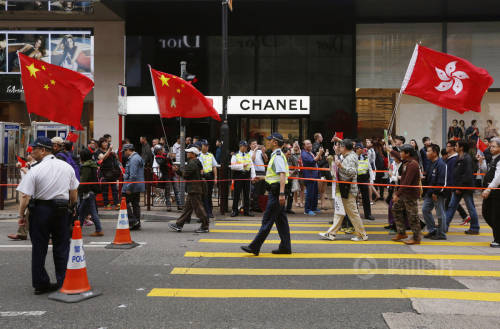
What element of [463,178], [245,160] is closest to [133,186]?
[245,160]

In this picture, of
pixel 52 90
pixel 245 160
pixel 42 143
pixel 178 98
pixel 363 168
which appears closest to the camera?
pixel 42 143

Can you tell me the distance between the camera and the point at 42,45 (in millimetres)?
21922

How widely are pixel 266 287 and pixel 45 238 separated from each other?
108 inches

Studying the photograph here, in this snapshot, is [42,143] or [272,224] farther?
[272,224]

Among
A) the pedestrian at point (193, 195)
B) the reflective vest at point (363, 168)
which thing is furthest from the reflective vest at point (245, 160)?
the reflective vest at point (363, 168)

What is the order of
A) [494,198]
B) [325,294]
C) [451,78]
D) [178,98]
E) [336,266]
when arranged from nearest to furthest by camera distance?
1. [325,294]
2. [336,266]
3. [494,198]
4. [451,78]
5. [178,98]

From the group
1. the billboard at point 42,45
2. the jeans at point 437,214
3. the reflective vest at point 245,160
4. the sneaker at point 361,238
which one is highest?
the billboard at point 42,45

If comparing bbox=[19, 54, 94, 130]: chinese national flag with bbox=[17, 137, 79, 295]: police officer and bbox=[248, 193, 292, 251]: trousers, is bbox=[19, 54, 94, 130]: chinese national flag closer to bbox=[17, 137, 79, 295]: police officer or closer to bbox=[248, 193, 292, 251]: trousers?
bbox=[17, 137, 79, 295]: police officer

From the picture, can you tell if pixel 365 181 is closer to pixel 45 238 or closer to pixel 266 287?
pixel 266 287

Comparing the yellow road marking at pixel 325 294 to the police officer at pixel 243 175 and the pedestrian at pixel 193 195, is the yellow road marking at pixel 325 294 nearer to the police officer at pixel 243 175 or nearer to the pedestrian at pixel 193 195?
the pedestrian at pixel 193 195

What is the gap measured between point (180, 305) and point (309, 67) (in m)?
17.2

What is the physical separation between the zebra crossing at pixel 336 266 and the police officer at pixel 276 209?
0.19 m

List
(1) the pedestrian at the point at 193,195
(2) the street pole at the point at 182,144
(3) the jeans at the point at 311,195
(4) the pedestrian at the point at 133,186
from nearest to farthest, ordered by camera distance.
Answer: (1) the pedestrian at the point at 193,195
(4) the pedestrian at the point at 133,186
(2) the street pole at the point at 182,144
(3) the jeans at the point at 311,195

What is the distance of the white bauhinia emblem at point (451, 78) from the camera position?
10461mm
